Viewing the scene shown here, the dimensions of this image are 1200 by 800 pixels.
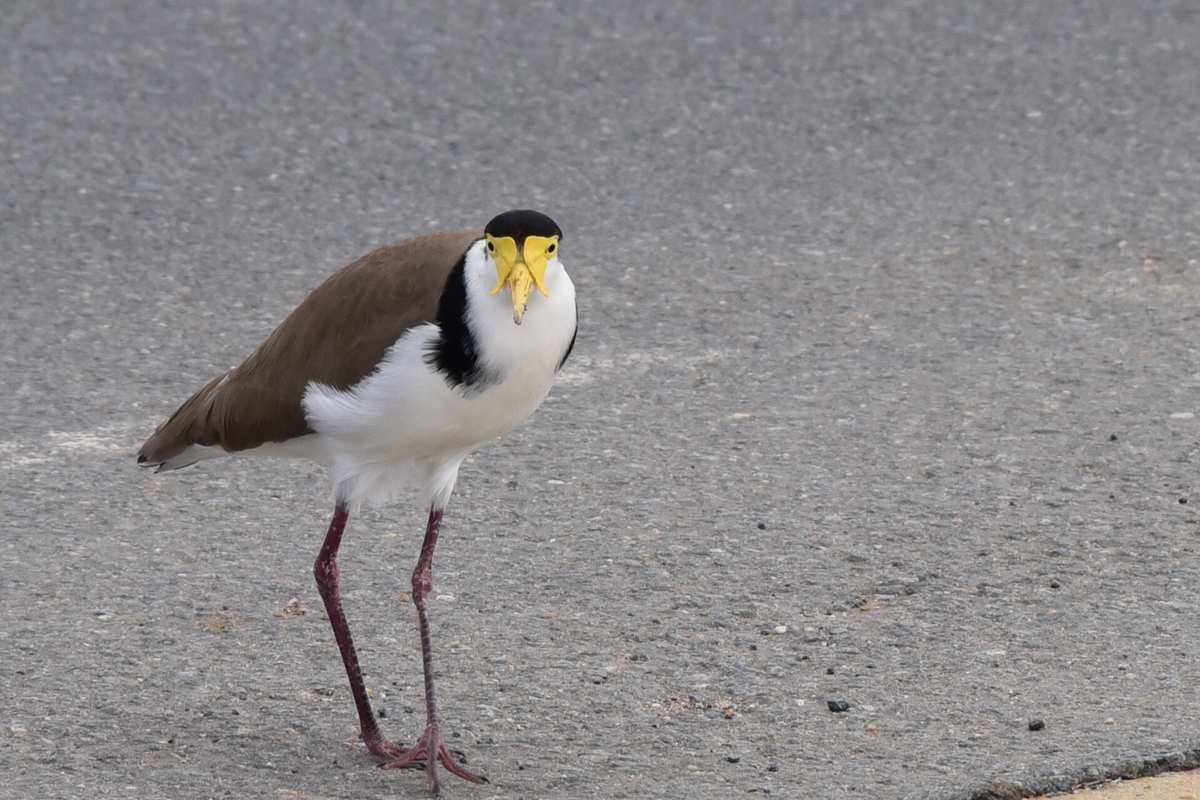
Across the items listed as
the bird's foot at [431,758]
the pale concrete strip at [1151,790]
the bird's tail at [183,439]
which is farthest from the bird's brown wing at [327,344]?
the pale concrete strip at [1151,790]

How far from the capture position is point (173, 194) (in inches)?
328

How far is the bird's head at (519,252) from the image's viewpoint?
424cm

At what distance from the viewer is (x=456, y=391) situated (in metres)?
4.39

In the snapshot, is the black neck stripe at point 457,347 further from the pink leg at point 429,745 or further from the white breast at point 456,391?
the pink leg at point 429,745

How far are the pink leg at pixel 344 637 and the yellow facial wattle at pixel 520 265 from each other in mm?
817

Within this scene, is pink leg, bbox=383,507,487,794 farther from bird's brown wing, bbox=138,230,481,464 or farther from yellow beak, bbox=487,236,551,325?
yellow beak, bbox=487,236,551,325

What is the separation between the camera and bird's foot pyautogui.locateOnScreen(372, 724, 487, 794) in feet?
14.8

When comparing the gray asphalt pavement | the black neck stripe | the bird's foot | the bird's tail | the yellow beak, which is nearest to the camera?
the yellow beak

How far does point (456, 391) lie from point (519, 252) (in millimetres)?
346

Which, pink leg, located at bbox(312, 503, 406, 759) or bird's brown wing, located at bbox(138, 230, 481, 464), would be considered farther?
pink leg, located at bbox(312, 503, 406, 759)

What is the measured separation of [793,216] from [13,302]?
2963mm

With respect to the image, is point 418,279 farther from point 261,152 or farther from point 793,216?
point 261,152

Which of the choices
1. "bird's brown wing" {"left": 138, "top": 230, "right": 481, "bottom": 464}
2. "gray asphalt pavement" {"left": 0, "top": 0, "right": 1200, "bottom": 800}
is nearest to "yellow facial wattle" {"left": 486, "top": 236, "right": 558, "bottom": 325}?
"bird's brown wing" {"left": 138, "top": 230, "right": 481, "bottom": 464}

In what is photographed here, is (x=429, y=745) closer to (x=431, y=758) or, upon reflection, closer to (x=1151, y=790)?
(x=431, y=758)
